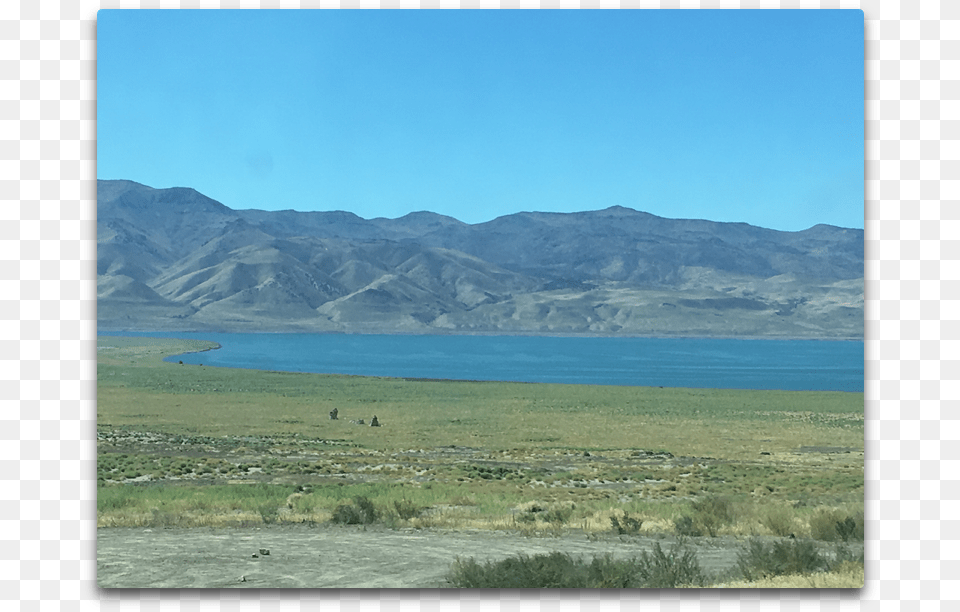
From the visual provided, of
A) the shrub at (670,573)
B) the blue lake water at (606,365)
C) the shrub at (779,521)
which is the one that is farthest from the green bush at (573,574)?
the blue lake water at (606,365)

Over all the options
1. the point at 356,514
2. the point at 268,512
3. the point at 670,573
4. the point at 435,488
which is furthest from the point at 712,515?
the point at 268,512

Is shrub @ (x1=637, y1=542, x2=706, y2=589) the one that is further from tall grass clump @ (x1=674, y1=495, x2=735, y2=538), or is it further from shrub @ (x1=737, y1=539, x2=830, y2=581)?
tall grass clump @ (x1=674, y1=495, x2=735, y2=538)

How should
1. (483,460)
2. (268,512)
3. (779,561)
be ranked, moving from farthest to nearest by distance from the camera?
1. (483,460)
2. (268,512)
3. (779,561)

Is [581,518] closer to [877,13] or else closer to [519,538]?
[519,538]

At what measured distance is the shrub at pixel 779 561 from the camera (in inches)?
359

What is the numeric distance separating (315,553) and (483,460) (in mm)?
11382

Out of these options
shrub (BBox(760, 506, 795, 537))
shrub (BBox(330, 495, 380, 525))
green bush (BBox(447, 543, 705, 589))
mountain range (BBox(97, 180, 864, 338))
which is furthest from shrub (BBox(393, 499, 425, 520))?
mountain range (BBox(97, 180, 864, 338))

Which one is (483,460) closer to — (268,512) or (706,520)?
(268,512)

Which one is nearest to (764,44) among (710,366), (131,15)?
(131,15)

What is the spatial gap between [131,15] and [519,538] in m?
8.47

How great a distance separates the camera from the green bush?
8.91m

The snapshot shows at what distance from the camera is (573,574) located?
9.01 metres

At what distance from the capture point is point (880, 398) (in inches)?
404

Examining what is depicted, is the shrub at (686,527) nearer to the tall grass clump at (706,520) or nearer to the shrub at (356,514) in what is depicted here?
the tall grass clump at (706,520)
